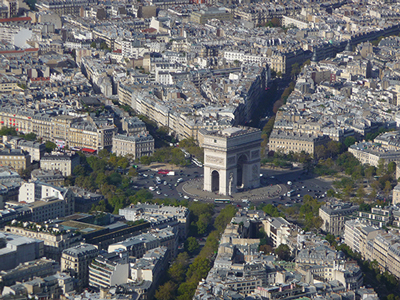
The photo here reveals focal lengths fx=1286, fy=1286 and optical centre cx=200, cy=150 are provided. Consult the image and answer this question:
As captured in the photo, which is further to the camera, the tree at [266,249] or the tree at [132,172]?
the tree at [132,172]

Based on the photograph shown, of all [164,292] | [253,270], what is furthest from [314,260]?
[164,292]

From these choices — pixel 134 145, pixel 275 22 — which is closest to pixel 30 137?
pixel 134 145

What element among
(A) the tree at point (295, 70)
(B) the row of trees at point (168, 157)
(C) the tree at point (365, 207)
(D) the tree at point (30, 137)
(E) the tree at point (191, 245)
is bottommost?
(E) the tree at point (191, 245)

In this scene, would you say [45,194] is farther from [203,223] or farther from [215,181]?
[215,181]

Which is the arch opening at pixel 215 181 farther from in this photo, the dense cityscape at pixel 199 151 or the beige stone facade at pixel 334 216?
the beige stone facade at pixel 334 216

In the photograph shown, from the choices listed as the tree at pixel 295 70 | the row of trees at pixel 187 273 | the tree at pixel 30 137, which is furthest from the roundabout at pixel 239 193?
the tree at pixel 295 70

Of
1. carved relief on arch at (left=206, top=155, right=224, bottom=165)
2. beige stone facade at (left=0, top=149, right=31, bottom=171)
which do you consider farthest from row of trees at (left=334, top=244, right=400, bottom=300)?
beige stone facade at (left=0, top=149, right=31, bottom=171)
